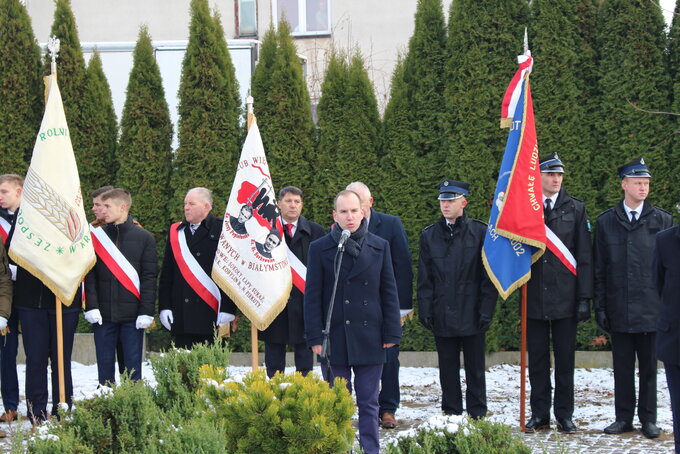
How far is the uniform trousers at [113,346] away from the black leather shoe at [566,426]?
3.52m

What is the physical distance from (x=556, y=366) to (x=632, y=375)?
586mm

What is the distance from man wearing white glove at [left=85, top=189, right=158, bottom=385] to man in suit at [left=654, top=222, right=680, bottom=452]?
13.5 feet

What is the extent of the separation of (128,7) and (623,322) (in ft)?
50.4

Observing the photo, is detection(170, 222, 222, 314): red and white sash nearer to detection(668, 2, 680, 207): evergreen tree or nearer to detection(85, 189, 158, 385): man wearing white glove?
detection(85, 189, 158, 385): man wearing white glove

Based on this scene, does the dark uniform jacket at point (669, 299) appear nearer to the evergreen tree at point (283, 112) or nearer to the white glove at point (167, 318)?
the white glove at point (167, 318)

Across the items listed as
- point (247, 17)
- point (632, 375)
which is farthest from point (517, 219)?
point (247, 17)

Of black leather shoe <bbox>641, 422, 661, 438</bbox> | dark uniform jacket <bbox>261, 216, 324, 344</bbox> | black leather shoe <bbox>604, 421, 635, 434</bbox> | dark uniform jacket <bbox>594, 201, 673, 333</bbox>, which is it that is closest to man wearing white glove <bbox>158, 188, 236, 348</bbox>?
dark uniform jacket <bbox>261, 216, 324, 344</bbox>

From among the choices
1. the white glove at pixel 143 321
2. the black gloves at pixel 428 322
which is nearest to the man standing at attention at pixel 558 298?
the black gloves at pixel 428 322

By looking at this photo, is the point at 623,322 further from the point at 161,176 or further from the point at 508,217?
the point at 161,176

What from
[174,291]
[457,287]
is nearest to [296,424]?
[457,287]

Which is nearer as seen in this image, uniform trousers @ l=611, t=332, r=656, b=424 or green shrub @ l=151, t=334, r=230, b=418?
green shrub @ l=151, t=334, r=230, b=418

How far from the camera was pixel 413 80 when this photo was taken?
9906 millimetres

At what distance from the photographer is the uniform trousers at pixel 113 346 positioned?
7402 mm

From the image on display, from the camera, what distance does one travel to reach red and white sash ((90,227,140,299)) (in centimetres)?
748
